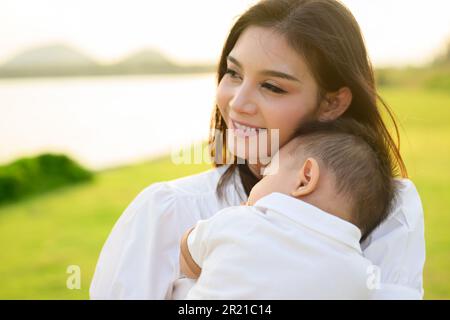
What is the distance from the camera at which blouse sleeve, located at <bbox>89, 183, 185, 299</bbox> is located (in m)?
1.31

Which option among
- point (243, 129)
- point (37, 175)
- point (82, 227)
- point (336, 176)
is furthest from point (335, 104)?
point (37, 175)

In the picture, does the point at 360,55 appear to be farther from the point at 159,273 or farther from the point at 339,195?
the point at 159,273

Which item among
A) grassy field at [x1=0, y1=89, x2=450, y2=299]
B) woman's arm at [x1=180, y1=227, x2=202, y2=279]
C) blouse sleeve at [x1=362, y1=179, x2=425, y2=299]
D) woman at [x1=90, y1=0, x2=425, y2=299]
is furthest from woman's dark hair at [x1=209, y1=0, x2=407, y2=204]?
grassy field at [x1=0, y1=89, x2=450, y2=299]

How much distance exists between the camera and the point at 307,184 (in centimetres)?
118

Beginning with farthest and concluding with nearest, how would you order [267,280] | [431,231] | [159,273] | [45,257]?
[431,231], [45,257], [159,273], [267,280]

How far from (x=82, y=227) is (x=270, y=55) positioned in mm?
4347

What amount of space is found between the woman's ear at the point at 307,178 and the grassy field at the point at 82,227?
1.89 metres

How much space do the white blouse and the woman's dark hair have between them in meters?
0.11

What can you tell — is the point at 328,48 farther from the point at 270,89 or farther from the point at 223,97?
the point at 223,97

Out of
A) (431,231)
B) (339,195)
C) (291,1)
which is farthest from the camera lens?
(431,231)

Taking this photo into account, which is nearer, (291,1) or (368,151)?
(368,151)
